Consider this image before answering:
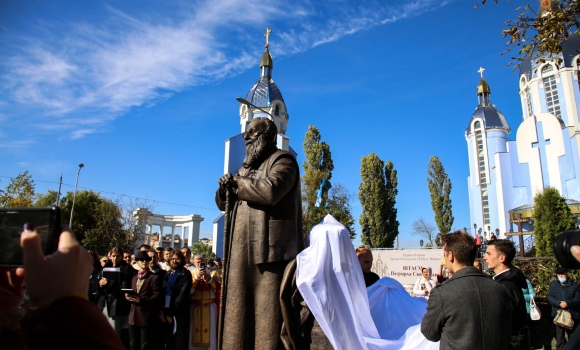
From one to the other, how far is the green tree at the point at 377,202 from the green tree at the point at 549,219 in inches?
801

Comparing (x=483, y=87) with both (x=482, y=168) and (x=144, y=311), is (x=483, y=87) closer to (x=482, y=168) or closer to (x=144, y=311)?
(x=482, y=168)

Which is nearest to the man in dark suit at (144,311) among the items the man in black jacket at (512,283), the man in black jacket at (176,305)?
the man in black jacket at (176,305)

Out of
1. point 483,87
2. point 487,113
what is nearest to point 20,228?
point 487,113

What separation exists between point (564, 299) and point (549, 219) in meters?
14.4

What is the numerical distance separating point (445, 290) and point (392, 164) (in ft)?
137

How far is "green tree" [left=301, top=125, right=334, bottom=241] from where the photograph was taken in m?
37.9

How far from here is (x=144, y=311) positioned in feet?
22.6

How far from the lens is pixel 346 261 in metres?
3.32

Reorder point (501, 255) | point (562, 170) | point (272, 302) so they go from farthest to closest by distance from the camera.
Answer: point (562, 170) < point (501, 255) < point (272, 302)

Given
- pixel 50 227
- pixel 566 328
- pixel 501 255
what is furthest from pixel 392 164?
pixel 50 227

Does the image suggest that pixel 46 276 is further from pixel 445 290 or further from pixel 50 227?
pixel 445 290

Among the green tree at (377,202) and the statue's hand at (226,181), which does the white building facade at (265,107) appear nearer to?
the green tree at (377,202)

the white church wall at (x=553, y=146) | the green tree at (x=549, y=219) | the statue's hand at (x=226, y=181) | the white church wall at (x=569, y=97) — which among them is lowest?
the statue's hand at (x=226, y=181)

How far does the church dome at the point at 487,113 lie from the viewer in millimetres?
45219
